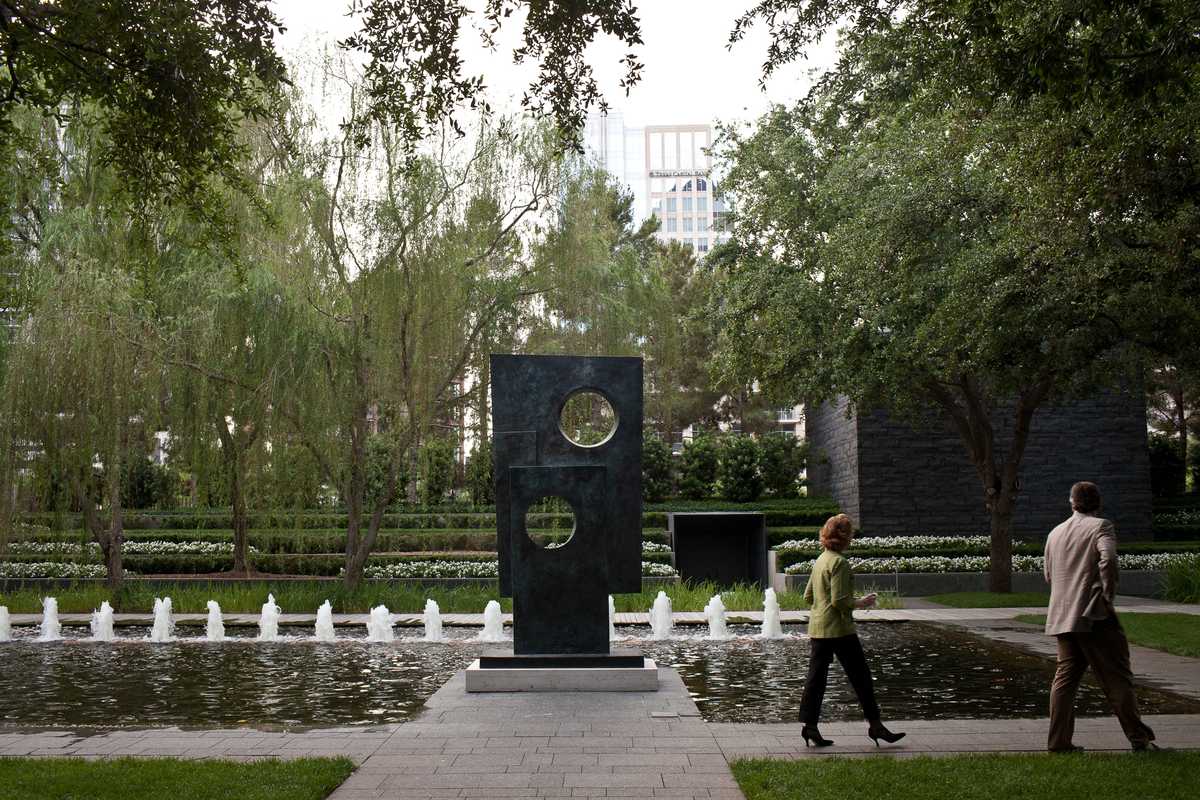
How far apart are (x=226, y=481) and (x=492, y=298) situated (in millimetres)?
4914

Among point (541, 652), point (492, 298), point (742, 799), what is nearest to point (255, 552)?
point (492, 298)

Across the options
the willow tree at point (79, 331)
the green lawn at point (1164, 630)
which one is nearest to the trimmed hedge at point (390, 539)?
the willow tree at point (79, 331)

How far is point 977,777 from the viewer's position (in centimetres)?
552

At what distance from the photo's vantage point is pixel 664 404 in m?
37.8

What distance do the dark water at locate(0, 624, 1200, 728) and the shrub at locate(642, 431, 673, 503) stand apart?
12909 mm

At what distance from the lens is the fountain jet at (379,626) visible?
13.5 metres

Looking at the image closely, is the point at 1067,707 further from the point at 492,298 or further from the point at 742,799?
the point at 492,298

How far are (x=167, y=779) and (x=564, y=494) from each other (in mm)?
4647

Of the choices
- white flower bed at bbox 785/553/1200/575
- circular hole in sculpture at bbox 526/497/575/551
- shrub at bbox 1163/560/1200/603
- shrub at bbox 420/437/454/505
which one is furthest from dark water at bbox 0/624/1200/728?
shrub at bbox 420/437/454/505

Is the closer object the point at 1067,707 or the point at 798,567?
the point at 1067,707

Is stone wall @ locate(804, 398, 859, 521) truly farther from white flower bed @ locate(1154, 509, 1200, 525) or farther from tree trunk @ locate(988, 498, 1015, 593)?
white flower bed @ locate(1154, 509, 1200, 525)

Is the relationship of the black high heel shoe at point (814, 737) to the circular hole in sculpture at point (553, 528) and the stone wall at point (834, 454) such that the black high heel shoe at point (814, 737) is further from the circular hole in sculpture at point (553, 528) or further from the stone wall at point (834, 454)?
the stone wall at point (834, 454)

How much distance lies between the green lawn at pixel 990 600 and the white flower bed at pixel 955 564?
5.26 feet

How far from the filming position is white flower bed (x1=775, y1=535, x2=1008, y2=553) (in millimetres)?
21641
